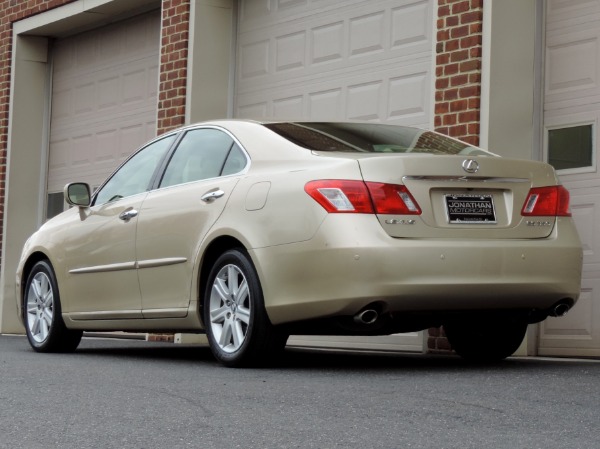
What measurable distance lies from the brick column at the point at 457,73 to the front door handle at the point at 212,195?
8.59 ft

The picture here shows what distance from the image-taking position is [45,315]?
9477 mm

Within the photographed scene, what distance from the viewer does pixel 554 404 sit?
5516mm

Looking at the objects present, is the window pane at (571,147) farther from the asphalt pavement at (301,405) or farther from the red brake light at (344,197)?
the red brake light at (344,197)

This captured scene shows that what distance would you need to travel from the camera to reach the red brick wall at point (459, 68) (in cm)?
971

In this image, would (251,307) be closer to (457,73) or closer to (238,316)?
(238,316)

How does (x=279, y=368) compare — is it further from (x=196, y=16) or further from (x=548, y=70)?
(x=196, y=16)

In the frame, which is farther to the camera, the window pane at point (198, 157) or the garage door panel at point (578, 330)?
the garage door panel at point (578, 330)

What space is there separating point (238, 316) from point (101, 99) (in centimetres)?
841

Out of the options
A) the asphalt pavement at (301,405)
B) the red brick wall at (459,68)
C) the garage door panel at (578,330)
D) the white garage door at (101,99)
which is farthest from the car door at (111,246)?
the white garage door at (101,99)

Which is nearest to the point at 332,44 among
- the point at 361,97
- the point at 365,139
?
the point at 361,97

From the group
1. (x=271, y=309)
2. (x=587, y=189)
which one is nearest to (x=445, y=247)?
(x=271, y=309)

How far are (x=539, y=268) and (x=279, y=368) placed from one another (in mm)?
1568

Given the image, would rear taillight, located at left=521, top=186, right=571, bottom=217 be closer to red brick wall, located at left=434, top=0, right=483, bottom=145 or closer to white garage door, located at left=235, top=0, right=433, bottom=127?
red brick wall, located at left=434, top=0, right=483, bottom=145

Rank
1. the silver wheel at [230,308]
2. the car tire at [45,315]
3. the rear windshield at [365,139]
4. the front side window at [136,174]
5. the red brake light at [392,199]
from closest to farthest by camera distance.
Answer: the red brake light at [392,199], the silver wheel at [230,308], the rear windshield at [365,139], the front side window at [136,174], the car tire at [45,315]
